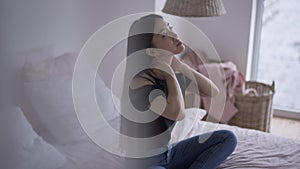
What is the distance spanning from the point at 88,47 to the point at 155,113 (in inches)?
17.0

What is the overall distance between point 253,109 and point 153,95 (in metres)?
1.61

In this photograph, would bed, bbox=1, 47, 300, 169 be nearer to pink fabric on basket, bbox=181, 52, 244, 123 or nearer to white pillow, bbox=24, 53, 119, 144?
white pillow, bbox=24, 53, 119, 144

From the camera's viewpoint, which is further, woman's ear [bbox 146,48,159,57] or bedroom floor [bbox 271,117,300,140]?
bedroom floor [bbox 271,117,300,140]

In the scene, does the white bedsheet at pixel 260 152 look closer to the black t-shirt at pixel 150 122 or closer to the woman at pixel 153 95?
the woman at pixel 153 95

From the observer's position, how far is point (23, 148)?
3.93ft

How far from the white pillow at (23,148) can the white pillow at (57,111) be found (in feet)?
0.22

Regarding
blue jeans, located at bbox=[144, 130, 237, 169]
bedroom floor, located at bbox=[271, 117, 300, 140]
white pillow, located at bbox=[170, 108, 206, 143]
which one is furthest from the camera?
bedroom floor, located at bbox=[271, 117, 300, 140]

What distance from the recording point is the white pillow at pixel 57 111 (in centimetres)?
141

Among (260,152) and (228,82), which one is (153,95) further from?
(228,82)

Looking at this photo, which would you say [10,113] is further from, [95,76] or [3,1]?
[95,76]

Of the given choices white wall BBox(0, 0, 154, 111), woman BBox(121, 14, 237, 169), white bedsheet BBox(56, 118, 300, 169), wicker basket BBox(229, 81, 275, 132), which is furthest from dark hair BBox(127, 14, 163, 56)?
wicker basket BBox(229, 81, 275, 132)

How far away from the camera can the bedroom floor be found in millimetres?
2977

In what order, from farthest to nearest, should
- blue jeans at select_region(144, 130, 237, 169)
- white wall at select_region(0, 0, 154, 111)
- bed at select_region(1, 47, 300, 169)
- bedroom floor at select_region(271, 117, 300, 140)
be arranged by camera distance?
bedroom floor at select_region(271, 117, 300, 140), blue jeans at select_region(144, 130, 237, 169), bed at select_region(1, 47, 300, 169), white wall at select_region(0, 0, 154, 111)

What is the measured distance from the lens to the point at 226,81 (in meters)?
2.86
